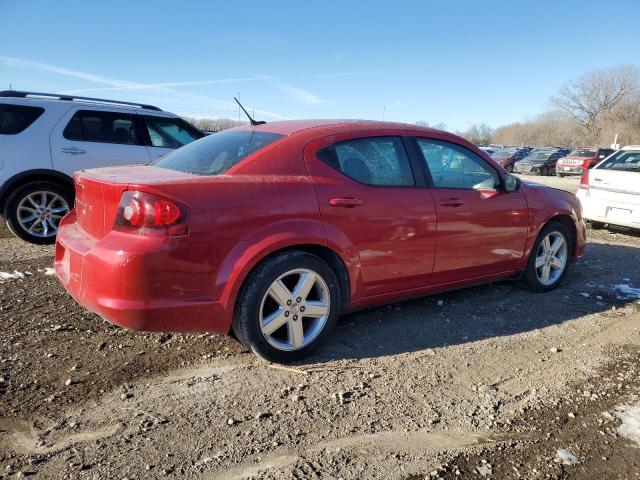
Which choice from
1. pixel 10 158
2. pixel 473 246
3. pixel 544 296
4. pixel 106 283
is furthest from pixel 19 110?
pixel 544 296

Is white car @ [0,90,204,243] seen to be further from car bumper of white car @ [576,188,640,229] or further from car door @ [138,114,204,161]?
car bumper of white car @ [576,188,640,229]

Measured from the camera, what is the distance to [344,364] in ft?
10.8

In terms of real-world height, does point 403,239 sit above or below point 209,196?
below

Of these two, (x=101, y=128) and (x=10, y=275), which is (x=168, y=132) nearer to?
(x=101, y=128)

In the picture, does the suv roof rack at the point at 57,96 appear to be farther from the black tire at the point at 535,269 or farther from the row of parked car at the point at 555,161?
the row of parked car at the point at 555,161

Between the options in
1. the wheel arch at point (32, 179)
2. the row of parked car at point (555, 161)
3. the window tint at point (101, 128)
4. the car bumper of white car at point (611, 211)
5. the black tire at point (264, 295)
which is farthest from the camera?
the row of parked car at point (555, 161)

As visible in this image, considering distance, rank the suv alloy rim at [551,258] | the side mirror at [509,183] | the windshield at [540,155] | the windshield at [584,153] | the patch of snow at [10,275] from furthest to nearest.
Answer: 1. the windshield at [540,155]
2. the windshield at [584,153]
3. the suv alloy rim at [551,258]
4. the patch of snow at [10,275]
5. the side mirror at [509,183]

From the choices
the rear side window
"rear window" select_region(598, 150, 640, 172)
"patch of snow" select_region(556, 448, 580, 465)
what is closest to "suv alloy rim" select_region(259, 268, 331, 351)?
"patch of snow" select_region(556, 448, 580, 465)

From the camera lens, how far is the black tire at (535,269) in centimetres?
479

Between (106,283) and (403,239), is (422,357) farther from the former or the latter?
(106,283)

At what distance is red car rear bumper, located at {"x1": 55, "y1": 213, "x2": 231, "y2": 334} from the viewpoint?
2.75 metres

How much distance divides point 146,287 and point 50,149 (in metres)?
4.47

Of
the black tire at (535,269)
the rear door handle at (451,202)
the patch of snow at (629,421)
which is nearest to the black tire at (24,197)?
the rear door handle at (451,202)

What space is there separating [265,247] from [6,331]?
2.06m
